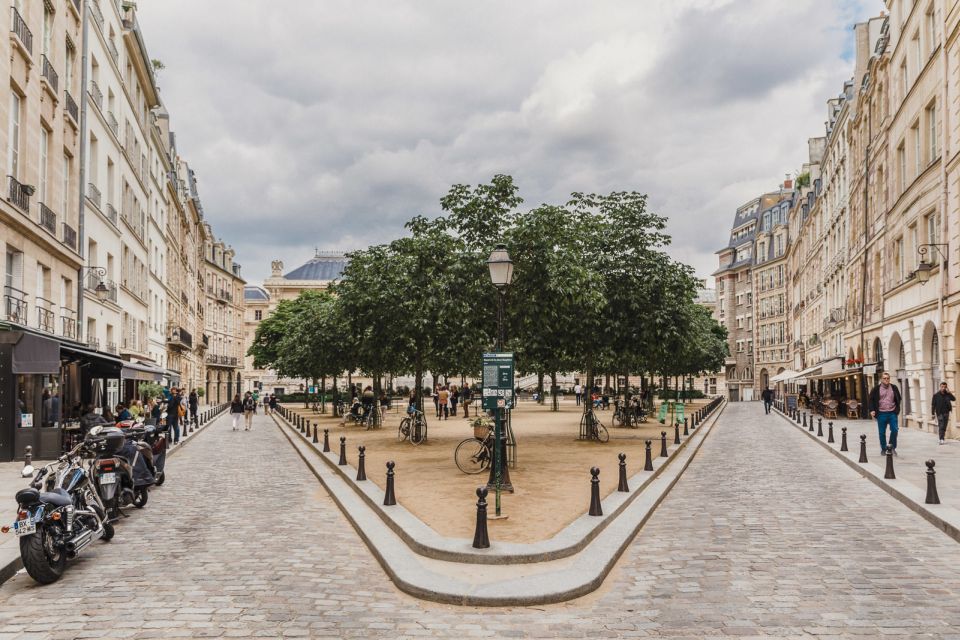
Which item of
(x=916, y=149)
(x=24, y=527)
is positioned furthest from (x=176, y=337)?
(x=24, y=527)

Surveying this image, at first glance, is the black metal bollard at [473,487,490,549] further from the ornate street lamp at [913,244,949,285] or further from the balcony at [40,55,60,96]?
the balcony at [40,55,60,96]

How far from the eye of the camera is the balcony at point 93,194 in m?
26.5

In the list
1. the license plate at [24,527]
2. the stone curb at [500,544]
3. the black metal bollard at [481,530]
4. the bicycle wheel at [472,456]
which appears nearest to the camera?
the license plate at [24,527]

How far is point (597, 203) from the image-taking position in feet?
81.2

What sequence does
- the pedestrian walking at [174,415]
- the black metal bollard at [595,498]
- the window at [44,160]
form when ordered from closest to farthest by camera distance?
the black metal bollard at [595,498] → the window at [44,160] → the pedestrian walking at [174,415]

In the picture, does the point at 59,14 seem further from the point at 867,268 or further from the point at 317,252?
the point at 317,252

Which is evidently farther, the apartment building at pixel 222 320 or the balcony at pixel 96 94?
the apartment building at pixel 222 320

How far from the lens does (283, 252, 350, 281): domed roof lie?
11656 centimetres

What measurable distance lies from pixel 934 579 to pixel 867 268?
105ft

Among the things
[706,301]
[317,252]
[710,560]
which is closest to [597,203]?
[710,560]

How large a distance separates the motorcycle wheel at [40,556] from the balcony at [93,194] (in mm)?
21530

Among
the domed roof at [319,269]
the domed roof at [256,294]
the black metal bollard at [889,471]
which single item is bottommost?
the black metal bollard at [889,471]

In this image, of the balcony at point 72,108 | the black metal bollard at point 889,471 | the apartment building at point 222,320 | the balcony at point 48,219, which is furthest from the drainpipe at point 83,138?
the apartment building at point 222,320

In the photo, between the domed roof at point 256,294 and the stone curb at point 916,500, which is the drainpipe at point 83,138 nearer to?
the stone curb at point 916,500
